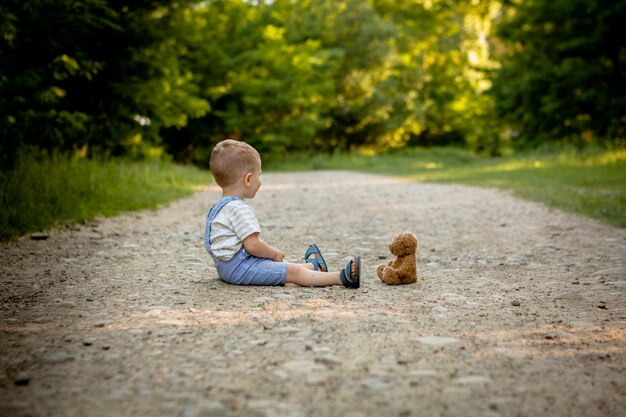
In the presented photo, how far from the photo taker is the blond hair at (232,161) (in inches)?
171

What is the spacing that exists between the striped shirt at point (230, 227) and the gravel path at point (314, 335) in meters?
0.28

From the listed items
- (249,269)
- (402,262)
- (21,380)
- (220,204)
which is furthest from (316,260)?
(21,380)

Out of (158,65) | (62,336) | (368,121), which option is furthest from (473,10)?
(62,336)

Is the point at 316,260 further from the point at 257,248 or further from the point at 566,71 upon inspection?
the point at 566,71

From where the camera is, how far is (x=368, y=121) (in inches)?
1346

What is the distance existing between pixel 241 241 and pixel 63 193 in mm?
4838

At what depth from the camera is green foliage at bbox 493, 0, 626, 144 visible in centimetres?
2230

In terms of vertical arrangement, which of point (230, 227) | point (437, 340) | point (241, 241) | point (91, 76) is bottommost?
point (437, 340)

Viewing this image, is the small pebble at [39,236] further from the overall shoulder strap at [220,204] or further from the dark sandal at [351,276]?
the dark sandal at [351,276]

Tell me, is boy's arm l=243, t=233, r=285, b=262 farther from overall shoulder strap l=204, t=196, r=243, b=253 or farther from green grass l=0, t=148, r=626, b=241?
green grass l=0, t=148, r=626, b=241

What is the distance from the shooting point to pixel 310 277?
430 cm

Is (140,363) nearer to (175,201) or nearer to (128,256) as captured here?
(128,256)

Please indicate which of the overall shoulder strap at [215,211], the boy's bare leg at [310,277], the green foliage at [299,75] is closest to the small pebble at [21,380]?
the overall shoulder strap at [215,211]

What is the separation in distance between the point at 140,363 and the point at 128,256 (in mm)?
3043
